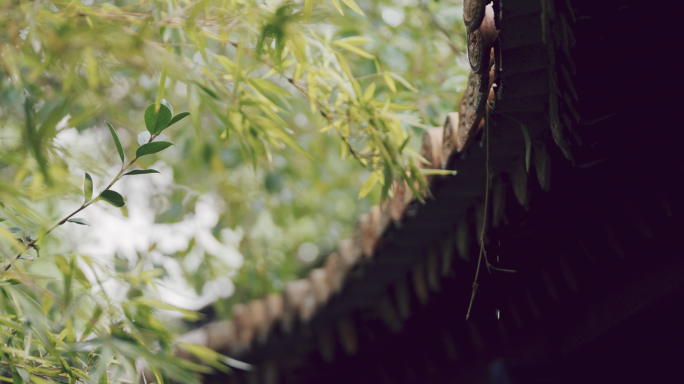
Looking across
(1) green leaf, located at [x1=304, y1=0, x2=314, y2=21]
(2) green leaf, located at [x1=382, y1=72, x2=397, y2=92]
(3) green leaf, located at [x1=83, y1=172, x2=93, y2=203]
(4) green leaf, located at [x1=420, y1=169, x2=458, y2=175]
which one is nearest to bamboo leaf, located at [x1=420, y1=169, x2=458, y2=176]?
(4) green leaf, located at [x1=420, y1=169, x2=458, y2=175]

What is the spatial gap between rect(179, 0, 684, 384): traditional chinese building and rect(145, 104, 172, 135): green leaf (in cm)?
45

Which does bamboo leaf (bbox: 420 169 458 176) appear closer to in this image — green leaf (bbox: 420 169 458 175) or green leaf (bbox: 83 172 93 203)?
green leaf (bbox: 420 169 458 175)

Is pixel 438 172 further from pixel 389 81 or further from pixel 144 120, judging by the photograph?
pixel 144 120

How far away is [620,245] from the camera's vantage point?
0.96 m

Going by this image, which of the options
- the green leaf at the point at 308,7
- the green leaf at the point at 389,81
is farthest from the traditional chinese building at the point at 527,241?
the green leaf at the point at 308,7

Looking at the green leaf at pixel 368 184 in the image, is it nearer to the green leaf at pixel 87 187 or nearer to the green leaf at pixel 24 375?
the green leaf at pixel 87 187

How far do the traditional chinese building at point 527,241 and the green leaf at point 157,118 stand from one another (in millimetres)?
448

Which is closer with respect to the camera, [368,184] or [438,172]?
[438,172]

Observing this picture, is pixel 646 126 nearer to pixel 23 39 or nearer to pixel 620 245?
pixel 620 245

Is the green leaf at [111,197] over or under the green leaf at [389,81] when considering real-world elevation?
under

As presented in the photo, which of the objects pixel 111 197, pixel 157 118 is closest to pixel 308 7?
pixel 157 118

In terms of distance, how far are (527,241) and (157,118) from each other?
735 millimetres

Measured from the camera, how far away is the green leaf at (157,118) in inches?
27.8

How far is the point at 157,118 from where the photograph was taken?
708 millimetres
